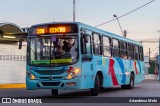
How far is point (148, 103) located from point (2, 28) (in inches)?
681

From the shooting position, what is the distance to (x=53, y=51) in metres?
17.3

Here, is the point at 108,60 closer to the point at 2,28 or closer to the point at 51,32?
the point at 51,32

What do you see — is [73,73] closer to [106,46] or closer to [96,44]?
[96,44]

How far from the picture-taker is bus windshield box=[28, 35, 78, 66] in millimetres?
17219

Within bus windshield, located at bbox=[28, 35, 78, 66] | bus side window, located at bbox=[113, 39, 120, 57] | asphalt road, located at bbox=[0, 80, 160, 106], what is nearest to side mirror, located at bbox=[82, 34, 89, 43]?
bus windshield, located at bbox=[28, 35, 78, 66]

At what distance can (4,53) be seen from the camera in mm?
33062

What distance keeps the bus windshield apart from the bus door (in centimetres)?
40

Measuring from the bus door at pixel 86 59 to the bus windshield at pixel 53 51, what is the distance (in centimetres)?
40

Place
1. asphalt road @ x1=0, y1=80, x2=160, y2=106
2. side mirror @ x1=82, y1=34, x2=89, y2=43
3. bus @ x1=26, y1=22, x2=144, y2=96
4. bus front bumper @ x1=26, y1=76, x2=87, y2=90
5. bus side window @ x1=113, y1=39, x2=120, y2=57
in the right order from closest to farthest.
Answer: asphalt road @ x1=0, y1=80, x2=160, y2=106 < bus front bumper @ x1=26, y1=76, x2=87, y2=90 < bus @ x1=26, y1=22, x2=144, y2=96 < side mirror @ x1=82, y1=34, x2=89, y2=43 < bus side window @ x1=113, y1=39, x2=120, y2=57

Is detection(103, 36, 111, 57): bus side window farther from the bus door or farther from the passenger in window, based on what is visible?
the passenger in window

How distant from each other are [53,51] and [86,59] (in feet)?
4.62

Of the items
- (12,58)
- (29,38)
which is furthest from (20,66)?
(29,38)

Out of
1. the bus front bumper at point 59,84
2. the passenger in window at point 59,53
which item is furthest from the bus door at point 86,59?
the passenger in window at point 59,53

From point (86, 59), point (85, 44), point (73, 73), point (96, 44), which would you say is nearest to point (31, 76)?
point (73, 73)
